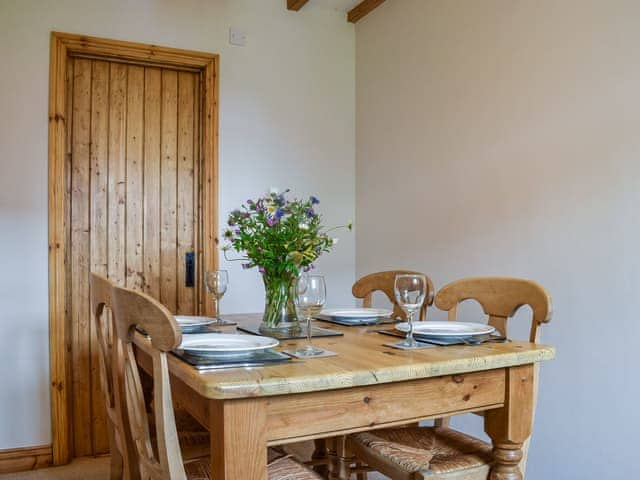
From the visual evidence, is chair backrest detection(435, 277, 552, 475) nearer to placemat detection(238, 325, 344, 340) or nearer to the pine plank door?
placemat detection(238, 325, 344, 340)

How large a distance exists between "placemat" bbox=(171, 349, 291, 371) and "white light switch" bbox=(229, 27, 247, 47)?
244 cm

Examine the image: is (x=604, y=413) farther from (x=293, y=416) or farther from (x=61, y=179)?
(x=61, y=179)

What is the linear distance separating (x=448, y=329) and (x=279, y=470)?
64 cm

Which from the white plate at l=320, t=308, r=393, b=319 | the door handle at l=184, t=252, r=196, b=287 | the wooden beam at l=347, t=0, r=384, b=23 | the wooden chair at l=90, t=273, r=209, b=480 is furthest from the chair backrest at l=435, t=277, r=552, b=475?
the wooden beam at l=347, t=0, r=384, b=23

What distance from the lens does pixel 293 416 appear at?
1.23 metres

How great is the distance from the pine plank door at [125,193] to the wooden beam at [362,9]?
1076 mm

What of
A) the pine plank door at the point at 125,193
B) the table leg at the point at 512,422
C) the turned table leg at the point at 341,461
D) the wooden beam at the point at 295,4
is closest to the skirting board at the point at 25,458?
the pine plank door at the point at 125,193

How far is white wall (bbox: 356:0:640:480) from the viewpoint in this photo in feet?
6.59

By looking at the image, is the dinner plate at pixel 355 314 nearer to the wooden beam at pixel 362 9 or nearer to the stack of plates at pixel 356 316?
the stack of plates at pixel 356 316

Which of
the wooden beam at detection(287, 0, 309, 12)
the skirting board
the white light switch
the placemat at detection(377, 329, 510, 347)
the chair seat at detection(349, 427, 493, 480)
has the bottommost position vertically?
the skirting board

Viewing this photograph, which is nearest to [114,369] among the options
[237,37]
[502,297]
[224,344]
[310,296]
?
[224,344]

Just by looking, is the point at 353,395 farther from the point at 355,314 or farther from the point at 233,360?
the point at 355,314

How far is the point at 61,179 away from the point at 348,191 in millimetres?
1674

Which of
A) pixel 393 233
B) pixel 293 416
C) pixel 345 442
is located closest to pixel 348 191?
pixel 393 233
